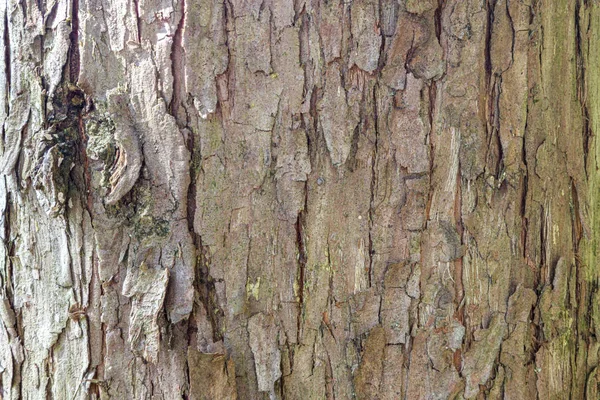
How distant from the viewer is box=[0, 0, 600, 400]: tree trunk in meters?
1.03

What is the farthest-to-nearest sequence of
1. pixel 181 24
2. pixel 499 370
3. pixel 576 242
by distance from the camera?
pixel 576 242
pixel 499 370
pixel 181 24

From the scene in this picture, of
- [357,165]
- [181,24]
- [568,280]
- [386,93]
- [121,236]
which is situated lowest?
[568,280]

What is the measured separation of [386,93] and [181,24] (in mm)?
422

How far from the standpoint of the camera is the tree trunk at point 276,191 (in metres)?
1.03

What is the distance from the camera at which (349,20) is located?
103cm

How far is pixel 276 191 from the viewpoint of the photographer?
3.42 ft

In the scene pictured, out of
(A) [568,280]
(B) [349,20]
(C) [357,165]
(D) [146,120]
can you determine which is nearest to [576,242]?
(A) [568,280]

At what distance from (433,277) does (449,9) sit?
1.79ft

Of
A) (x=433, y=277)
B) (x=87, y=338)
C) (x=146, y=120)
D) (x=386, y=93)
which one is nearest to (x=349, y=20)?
(x=386, y=93)

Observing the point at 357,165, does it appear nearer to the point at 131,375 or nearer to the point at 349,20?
the point at 349,20

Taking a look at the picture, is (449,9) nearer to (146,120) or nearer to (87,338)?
(146,120)

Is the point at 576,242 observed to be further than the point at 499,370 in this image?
Yes

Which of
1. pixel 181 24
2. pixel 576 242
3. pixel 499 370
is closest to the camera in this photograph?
pixel 181 24

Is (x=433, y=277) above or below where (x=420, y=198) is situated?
below
